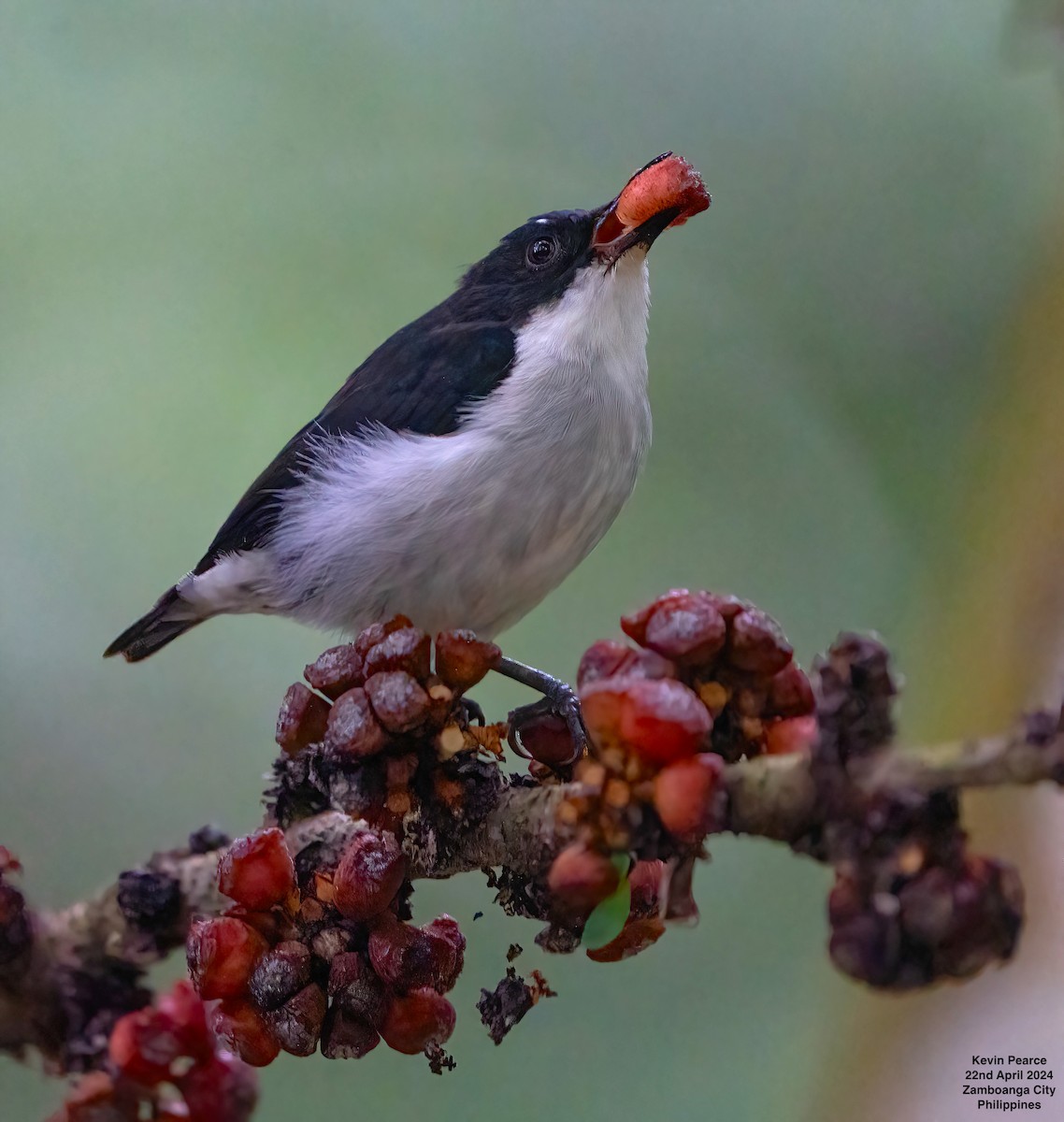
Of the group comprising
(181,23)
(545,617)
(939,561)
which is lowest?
(545,617)

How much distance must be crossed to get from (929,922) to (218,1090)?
701 mm

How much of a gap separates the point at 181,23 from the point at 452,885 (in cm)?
175

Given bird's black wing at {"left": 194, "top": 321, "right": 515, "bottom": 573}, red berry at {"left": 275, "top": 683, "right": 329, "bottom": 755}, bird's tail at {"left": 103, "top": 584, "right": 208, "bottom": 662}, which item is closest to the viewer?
red berry at {"left": 275, "top": 683, "right": 329, "bottom": 755}

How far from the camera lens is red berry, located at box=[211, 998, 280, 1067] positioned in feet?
2.71

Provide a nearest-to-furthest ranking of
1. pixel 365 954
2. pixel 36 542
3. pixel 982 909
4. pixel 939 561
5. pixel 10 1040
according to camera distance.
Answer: pixel 982 909
pixel 365 954
pixel 10 1040
pixel 939 561
pixel 36 542

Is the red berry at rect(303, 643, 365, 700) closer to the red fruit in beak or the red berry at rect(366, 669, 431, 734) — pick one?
the red berry at rect(366, 669, 431, 734)

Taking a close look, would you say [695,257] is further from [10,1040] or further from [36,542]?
[10,1040]

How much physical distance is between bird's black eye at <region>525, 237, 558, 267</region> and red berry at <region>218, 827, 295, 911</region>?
1.04 meters

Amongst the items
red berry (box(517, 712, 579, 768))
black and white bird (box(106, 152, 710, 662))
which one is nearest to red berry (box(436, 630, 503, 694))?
red berry (box(517, 712, 579, 768))

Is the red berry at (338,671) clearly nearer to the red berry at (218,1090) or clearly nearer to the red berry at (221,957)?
the red berry at (221,957)

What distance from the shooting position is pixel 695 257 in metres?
2.23

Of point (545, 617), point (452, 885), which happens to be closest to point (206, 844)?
point (452, 885)

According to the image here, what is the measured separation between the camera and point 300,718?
907mm

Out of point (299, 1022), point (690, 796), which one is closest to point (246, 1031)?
point (299, 1022)
